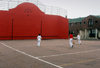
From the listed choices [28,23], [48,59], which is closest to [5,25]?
[28,23]

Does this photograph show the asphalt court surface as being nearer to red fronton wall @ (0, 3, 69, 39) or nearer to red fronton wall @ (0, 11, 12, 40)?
red fronton wall @ (0, 11, 12, 40)

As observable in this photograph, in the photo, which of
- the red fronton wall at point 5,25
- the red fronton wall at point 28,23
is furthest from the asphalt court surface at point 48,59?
the red fronton wall at point 28,23

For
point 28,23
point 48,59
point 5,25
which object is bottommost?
point 48,59

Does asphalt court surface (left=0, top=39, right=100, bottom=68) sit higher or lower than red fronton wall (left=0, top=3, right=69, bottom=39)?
lower

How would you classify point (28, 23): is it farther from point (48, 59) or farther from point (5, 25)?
point (48, 59)

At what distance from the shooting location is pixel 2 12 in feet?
84.8

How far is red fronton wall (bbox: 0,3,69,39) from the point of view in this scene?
26.0 meters

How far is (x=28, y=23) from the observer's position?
91.1ft

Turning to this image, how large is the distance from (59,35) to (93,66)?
2522 cm

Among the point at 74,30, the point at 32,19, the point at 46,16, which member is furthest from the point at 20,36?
the point at 74,30

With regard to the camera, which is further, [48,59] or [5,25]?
[5,25]

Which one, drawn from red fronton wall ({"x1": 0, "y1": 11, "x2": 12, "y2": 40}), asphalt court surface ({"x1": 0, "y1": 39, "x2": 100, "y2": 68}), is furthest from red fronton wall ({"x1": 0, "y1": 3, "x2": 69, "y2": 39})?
asphalt court surface ({"x1": 0, "y1": 39, "x2": 100, "y2": 68})

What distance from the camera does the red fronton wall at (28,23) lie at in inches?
1024

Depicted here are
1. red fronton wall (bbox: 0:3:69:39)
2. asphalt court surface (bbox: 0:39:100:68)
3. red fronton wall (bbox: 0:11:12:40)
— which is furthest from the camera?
red fronton wall (bbox: 0:3:69:39)
